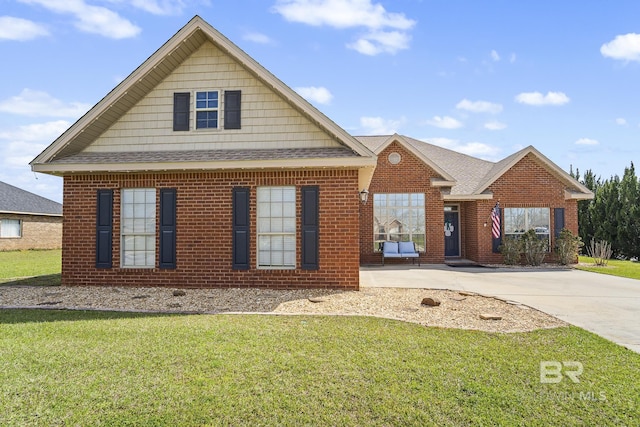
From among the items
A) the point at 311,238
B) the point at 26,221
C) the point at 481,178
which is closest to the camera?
the point at 311,238

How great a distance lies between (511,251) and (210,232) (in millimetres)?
12609

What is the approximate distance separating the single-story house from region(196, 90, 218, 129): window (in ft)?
0.10

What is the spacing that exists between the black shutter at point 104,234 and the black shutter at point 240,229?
328 cm

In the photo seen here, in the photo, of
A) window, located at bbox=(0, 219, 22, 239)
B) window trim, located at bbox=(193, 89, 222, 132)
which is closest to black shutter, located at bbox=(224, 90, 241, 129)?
window trim, located at bbox=(193, 89, 222, 132)

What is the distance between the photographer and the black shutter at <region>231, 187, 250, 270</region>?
9.71 m

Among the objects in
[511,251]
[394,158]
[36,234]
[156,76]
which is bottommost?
[511,251]

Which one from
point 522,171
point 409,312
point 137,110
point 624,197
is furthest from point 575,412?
point 624,197

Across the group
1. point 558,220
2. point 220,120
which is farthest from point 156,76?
point 558,220

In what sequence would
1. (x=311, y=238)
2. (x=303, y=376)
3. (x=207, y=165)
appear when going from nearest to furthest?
(x=303, y=376), (x=207, y=165), (x=311, y=238)

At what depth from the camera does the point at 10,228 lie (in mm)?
26297

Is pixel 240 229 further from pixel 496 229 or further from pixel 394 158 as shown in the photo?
pixel 496 229

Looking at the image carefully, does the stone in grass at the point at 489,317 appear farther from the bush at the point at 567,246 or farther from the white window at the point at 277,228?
the bush at the point at 567,246

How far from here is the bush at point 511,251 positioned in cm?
1619

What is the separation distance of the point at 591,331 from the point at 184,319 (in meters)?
6.63
